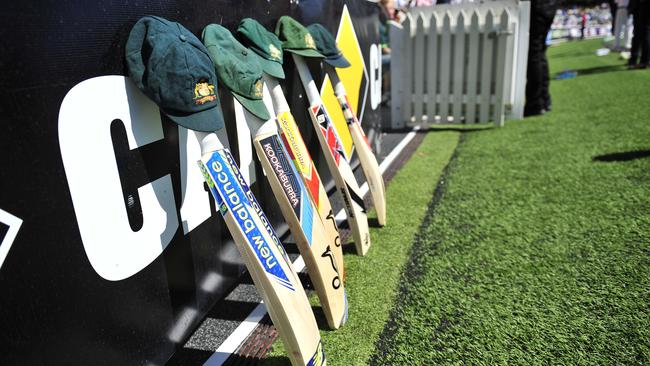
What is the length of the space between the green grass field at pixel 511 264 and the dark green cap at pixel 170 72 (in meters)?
1.04

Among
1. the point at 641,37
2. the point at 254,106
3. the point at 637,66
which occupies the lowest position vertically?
the point at 637,66

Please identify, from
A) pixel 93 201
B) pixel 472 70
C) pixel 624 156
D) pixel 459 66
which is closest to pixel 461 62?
pixel 459 66

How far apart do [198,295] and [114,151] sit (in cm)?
79

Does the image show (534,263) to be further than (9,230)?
Yes

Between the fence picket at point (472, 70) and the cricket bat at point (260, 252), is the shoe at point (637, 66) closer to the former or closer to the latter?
the fence picket at point (472, 70)

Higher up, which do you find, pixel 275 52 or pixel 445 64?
pixel 275 52

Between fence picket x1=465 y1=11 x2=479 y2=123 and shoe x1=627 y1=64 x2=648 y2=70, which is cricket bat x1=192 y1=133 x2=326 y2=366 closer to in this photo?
fence picket x1=465 y1=11 x2=479 y2=123

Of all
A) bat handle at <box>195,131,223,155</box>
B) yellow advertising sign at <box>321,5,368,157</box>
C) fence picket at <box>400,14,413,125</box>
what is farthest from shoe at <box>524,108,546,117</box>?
bat handle at <box>195,131,223,155</box>

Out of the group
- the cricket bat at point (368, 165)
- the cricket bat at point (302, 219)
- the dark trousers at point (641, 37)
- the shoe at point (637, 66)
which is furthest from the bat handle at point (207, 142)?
the shoe at point (637, 66)

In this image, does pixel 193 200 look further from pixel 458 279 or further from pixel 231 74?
pixel 458 279

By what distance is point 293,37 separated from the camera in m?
2.50

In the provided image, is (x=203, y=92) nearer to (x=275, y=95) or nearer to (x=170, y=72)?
(x=170, y=72)

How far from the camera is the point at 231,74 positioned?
6.15 ft

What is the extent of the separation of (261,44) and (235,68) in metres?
0.35
